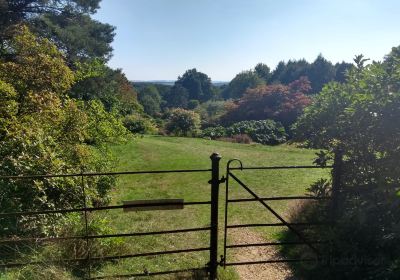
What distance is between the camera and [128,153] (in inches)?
677

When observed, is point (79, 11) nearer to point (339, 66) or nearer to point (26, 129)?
point (26, 129)

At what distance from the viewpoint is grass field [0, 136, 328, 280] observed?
6.00 m

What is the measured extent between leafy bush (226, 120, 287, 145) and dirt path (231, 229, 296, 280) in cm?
1789

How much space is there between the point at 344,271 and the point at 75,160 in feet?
17.6

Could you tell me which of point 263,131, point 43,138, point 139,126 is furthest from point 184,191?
point 139,126

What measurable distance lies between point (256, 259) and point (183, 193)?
4.83 metres

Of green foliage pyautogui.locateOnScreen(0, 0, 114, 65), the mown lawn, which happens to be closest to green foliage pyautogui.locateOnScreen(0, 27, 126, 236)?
the mown lawn

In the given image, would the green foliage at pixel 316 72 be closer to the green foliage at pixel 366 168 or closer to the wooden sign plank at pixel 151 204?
the green foliage at pixel 366 168

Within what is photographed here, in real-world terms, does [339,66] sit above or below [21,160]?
above

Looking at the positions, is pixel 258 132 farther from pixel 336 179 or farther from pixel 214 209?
pixel 214 209

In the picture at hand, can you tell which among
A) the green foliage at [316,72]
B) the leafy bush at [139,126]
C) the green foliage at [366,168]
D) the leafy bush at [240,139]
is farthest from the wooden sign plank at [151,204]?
the green foliage at [316,72]

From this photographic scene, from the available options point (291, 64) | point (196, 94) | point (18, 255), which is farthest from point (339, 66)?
point (18, 255)

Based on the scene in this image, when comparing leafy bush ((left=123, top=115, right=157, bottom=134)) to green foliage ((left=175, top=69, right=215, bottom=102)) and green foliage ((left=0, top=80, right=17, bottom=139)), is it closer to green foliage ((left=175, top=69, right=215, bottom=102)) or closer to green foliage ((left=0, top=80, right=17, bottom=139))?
green foliage ((left=0, top=80, right=17, bottom=139))

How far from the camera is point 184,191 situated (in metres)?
11.0
